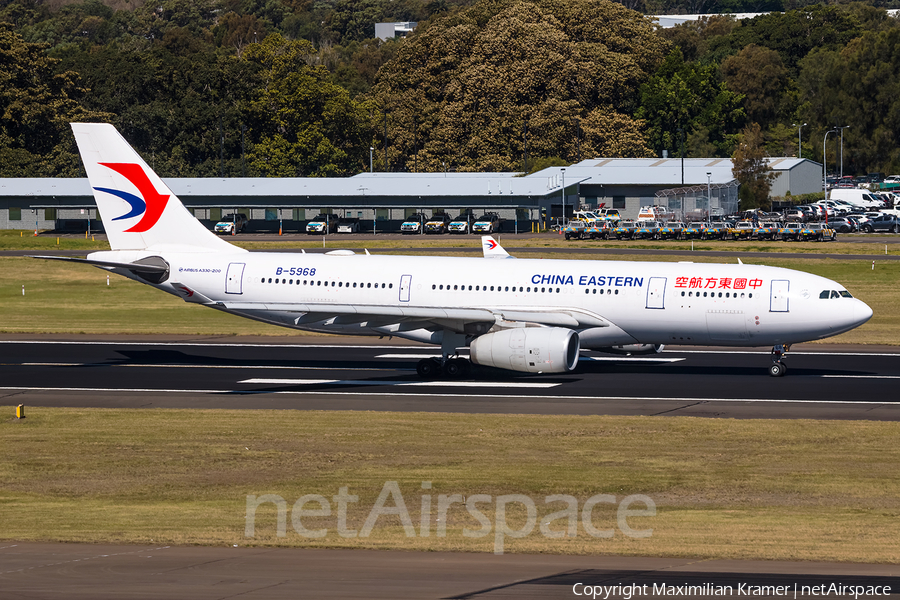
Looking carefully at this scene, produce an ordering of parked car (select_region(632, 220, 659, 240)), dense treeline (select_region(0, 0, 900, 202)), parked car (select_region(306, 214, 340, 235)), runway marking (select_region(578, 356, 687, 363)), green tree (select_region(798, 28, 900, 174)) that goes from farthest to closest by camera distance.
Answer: green tree (select_region(798, 28, 900, 174)) → dense treeline (select_region(0, 0, 900, 202)) → parked car (select_region(306, 214, 340, 235)) → parked car (select_region(632, 220, 659, 240)) → runway marking (select_region(578, 356, 687, 363))

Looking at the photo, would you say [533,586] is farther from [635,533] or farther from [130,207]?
[130,207]

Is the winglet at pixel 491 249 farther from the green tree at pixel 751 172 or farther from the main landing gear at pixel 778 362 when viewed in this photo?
the green tree at pixel 751 172

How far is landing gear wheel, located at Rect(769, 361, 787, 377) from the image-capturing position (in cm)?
4072

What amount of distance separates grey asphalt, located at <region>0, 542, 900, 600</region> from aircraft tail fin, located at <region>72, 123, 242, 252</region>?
2593 centimetres

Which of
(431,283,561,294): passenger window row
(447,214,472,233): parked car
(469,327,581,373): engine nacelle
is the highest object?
(447,214,472,233): parked car

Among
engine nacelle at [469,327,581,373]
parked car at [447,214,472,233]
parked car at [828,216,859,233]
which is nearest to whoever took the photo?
engine nacelle at [469,327,581,373]

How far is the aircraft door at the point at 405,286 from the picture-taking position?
42.1 m

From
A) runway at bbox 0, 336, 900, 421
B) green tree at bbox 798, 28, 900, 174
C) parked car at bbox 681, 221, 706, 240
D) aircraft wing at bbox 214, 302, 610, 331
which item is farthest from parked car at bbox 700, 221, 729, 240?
green tree at bbox 798, 28, 900, 174

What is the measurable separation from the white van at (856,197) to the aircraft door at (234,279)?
112479 millimetres

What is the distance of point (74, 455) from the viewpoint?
2839cm

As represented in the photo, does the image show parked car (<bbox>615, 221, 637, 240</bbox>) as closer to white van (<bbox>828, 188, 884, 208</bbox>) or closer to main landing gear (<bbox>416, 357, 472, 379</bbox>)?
white van (<bbox>828, 188, 884, 208</bbox>)

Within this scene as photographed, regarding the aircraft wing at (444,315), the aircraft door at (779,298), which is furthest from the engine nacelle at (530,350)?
the aircraft door at (779,298)

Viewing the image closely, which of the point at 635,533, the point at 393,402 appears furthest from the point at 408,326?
the point at 635,533

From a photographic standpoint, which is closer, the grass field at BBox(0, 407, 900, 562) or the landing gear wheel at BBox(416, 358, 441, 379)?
the grass field at BBox(0, 407, 900, 562)
